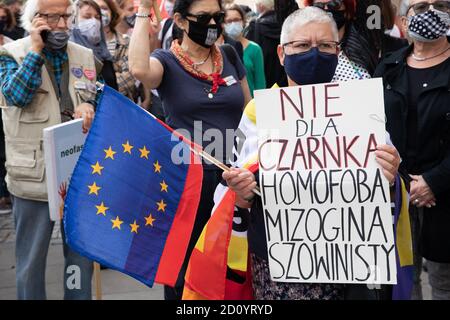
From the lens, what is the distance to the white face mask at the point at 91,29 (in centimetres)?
649

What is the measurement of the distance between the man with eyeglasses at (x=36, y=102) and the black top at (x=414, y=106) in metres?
1.69

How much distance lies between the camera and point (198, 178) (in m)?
3.69

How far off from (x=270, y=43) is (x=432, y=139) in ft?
11.7

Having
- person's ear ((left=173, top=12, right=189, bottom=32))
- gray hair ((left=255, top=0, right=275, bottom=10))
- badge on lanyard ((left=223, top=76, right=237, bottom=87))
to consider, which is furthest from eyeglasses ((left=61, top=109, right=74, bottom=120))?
gray hair ((left=255, top=0, right=275, bottom=10))

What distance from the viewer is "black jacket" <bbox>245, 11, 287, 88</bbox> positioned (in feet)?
24.7

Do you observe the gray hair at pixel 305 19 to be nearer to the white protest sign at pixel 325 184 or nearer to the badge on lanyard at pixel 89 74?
the white protest sign at pixel 325 184

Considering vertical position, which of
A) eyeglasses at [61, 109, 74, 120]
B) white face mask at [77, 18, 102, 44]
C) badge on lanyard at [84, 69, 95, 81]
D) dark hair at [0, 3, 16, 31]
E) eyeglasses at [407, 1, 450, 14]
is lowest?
dark hair at [0, 3, 16, 31]

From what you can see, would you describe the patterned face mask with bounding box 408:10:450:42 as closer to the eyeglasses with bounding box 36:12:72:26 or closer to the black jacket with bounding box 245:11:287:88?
the eyeglasses with bounding box 36:12:72:26

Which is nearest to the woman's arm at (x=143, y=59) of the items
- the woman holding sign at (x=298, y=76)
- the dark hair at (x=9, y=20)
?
the woman holding sign at (x=298, y=76)

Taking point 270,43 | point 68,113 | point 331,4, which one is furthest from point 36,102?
point 270,43

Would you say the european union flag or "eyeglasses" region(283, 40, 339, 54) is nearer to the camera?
"eyeglasses" region(283, 40, 339, 54)

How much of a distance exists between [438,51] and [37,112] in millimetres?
2168

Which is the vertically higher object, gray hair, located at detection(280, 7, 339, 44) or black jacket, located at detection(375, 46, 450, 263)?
gray hair, located at detection(280, 7, 339, 44)

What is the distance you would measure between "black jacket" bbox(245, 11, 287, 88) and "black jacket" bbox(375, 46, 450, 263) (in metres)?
3.22
